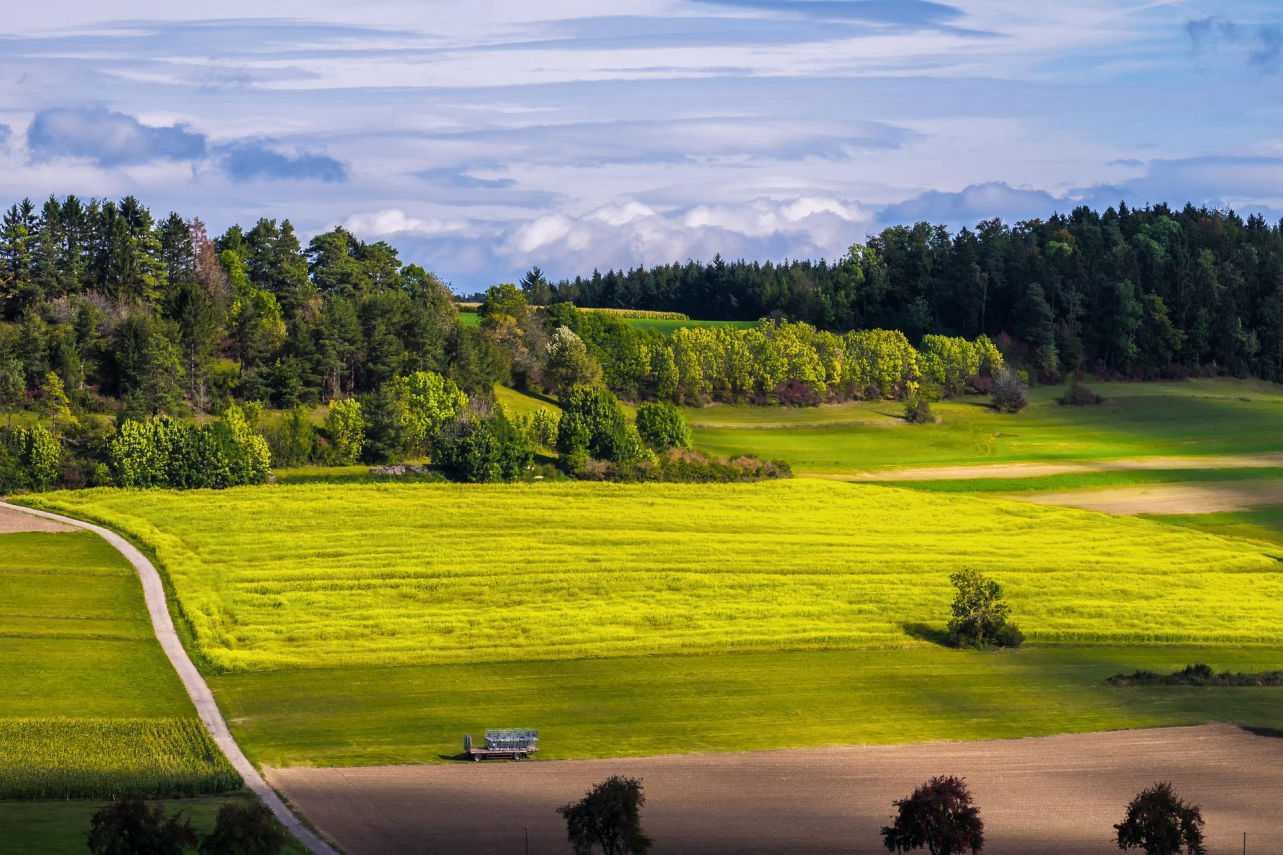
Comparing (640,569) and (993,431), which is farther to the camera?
(993,431)

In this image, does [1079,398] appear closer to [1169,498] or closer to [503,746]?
[1169,498]

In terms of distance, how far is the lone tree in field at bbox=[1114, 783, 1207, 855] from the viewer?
42.1 metres

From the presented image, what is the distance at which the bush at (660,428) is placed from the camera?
454 ft

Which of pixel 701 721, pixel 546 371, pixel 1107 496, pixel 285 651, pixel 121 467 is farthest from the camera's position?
pixel 546 371

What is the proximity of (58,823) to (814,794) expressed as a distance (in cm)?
2352

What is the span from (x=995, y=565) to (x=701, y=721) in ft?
135

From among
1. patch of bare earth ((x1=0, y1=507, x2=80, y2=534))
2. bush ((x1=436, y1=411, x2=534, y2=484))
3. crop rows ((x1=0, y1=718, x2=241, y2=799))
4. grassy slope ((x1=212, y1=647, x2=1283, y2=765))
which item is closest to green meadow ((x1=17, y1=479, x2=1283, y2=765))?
grassy slope ((x1=212, y1=647, x2=1283, y2=765))

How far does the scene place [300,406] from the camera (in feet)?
463

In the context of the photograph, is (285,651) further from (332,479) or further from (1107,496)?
(1107,496)

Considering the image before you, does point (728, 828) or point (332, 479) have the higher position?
point (332, 479)

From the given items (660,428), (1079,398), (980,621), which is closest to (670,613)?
(980,621)

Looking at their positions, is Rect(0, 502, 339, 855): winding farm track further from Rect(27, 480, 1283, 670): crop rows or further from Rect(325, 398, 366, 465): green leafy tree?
Rect(325, 398, 366, 465): green leafy tree

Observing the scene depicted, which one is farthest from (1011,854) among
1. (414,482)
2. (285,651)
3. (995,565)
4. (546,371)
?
(546,371)

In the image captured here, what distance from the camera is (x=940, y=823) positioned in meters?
41.8
